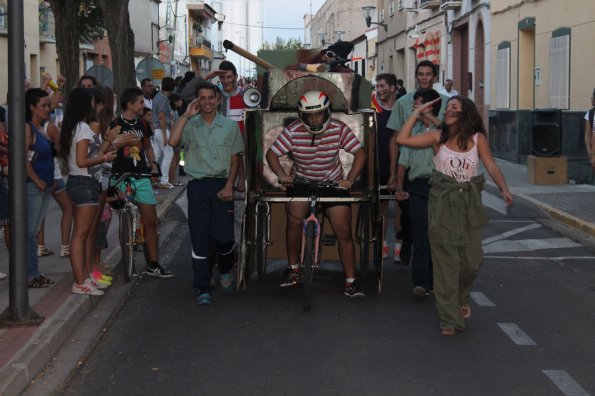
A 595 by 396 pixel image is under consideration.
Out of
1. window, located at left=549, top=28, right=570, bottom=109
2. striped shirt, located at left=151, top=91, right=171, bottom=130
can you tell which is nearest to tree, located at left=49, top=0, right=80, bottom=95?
striped shirt, located at left=151, top=91, right=171, bottom=130

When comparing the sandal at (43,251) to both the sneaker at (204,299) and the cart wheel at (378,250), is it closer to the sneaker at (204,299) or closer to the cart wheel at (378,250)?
the sneaker at (204,299)

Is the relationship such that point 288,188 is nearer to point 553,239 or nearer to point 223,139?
point 223,139

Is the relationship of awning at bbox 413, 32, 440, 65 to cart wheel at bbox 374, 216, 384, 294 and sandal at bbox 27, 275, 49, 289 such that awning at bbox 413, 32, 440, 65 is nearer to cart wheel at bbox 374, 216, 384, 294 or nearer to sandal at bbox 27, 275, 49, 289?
cart wheel at bbox 374, 216, 384, 294

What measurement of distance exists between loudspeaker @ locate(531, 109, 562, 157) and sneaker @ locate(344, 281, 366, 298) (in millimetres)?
11189

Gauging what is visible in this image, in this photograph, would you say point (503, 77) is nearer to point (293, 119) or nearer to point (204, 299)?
point (293, 119)

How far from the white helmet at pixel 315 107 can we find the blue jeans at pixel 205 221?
97 centimetres

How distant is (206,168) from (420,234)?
6.21 ft

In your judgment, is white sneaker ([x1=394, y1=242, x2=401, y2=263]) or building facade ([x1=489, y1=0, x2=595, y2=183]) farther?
building facade ([x1=489, y1=0, x2=595, y2=183])

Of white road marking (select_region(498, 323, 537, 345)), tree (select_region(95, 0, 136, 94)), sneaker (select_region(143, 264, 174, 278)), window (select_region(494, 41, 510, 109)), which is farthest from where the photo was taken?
window (select_region(494, 41, 510, 109))

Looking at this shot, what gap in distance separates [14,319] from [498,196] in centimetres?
1177

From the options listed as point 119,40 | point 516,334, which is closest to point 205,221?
point 516,334

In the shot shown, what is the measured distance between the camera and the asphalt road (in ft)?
20.5

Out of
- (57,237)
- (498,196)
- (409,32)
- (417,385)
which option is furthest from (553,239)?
(409,32)

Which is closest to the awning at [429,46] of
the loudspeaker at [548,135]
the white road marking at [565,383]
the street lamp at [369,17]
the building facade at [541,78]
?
the street lamp at [369,17]
